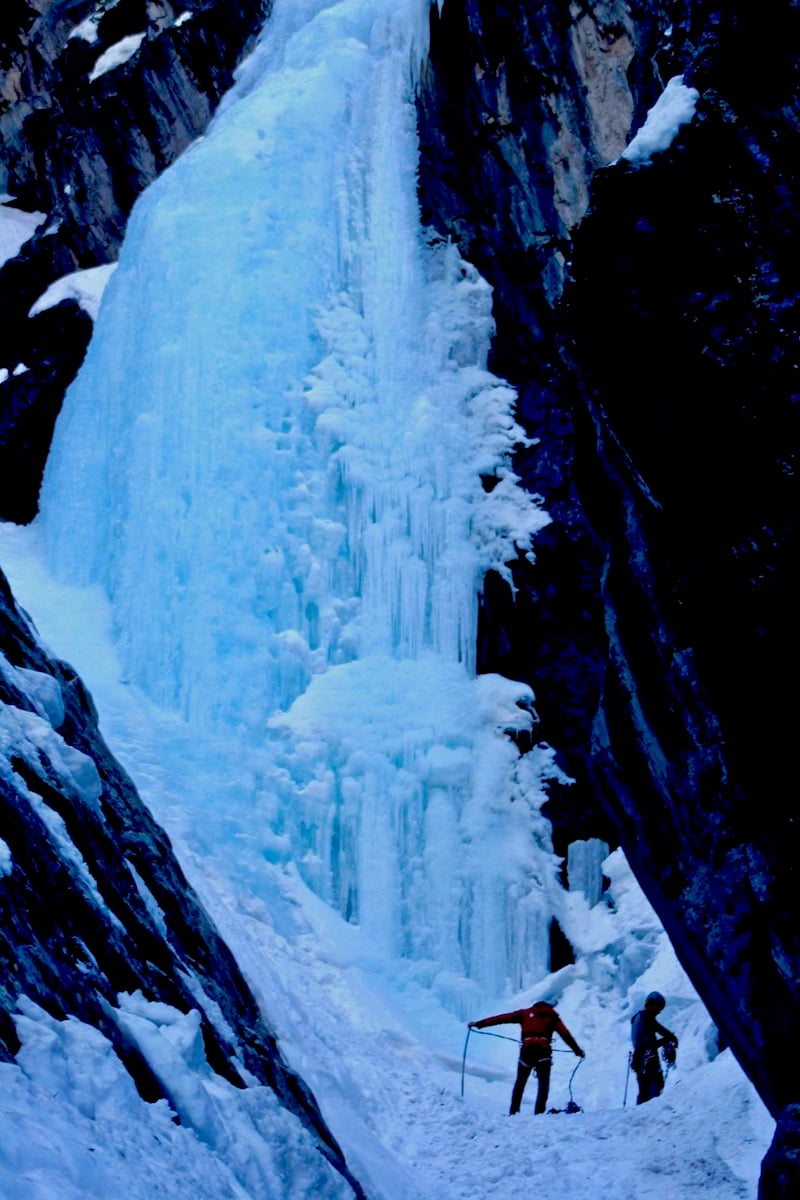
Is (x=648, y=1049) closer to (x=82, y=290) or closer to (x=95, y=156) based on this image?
(x=82, y=290)

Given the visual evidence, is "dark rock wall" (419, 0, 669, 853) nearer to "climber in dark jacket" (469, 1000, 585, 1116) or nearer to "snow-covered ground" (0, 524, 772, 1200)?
"snow-covered ground" (0, 524, 772, 1200)

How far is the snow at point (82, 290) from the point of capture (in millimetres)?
17812

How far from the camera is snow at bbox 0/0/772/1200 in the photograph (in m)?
8.69

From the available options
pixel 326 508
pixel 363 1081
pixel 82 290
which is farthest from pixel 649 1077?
pixel 82 290

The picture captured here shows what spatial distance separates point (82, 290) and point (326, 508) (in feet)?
23.0

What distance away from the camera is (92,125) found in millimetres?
19125

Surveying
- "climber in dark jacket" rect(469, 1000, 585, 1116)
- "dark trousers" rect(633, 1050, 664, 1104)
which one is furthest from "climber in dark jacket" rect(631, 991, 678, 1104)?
"climber in dark jacket" rect(469, 1000, 585, 1116)

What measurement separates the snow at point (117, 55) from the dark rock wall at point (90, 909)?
15409 mm

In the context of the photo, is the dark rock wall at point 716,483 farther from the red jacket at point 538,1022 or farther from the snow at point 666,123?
the red jacket at point 538,1022

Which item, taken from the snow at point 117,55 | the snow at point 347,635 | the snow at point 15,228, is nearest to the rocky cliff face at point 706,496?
the snow at point 347,635

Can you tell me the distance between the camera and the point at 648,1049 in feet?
27.0

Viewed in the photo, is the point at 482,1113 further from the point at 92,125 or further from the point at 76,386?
the point at 92,125

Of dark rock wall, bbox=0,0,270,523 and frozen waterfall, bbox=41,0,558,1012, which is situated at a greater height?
dark rock wall, bbox=0,0,270,523

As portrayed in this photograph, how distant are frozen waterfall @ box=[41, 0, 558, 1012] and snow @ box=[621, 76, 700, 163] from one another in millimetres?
7676
